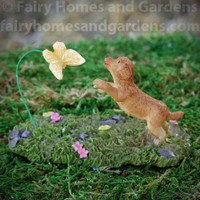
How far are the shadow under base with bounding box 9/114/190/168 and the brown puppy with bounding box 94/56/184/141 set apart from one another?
0.51 feet

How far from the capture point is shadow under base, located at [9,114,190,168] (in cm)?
138

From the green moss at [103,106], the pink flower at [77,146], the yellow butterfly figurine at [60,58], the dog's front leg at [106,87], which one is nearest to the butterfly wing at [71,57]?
the yellow butterfly figurine at [60,58]

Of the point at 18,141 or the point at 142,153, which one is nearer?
the point at 142,153

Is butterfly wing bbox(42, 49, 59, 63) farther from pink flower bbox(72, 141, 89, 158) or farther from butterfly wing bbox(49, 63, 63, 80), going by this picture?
pink flower bbox(72, 141, 89, 158)

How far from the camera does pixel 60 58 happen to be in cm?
128

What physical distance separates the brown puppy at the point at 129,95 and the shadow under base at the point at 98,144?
16 cm

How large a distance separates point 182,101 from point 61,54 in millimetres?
1189

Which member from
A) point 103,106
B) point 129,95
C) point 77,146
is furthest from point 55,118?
point 129,95

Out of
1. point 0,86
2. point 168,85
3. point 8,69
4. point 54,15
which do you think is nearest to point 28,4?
point 54,15

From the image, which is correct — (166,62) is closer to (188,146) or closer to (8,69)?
(188,146)

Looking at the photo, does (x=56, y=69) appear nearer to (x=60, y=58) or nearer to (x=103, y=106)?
(x=60, y=58)

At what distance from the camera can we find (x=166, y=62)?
8.82ft

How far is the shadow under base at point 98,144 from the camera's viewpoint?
4.54 ft

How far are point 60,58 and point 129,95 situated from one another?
0.39 m
